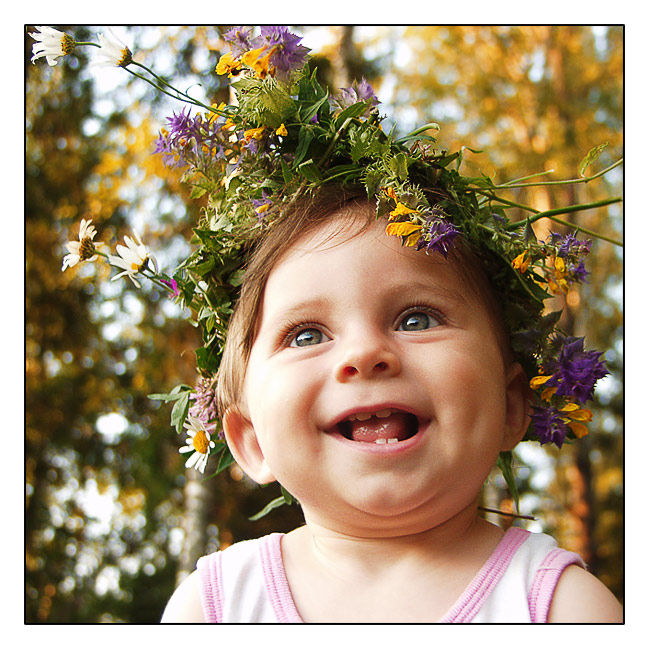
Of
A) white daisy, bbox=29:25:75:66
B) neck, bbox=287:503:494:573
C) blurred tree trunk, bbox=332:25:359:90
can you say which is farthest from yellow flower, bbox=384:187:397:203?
blurred tree trunk, bbox=332:25:359:90

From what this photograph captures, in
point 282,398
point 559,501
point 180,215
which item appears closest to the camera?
point 282,398

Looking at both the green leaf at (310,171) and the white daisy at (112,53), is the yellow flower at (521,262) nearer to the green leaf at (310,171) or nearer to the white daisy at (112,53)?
the green leaf at (310,171)

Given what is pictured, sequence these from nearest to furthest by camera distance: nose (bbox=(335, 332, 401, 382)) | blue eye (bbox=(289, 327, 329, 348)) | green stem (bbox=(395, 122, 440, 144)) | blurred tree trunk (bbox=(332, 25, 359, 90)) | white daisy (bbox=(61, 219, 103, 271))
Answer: nose (bbox=(335, 332, 401, 382)) → blue eye (bbox=(289, 327, 329, 348)) → green stem (bbox=(395, 122, 440, 144)) → white daisy (bbox=(61, 219, 103, 271)) → blurred tree trunk (bbox=(332, 25, 359, 90))

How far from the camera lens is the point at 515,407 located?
4.80ft

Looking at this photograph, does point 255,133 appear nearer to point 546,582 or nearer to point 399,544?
point 399,544

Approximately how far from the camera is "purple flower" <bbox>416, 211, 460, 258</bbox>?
48.1 inches

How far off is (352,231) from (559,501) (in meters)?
6.60

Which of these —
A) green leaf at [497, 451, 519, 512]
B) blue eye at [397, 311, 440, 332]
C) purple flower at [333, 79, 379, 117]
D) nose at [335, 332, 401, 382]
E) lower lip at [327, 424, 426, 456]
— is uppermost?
purple flower at [333, 79, 379, 117]

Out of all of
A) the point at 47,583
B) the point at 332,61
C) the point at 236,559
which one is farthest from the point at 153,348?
the point at 236,559

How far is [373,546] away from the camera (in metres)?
1.35

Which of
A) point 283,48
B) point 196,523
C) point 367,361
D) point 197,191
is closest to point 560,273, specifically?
point 367,361

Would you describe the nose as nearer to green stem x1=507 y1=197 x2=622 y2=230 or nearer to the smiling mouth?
the smiling mouth

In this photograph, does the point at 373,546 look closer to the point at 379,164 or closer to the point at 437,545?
the point at 437,545

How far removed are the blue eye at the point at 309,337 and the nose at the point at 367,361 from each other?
94 mm
